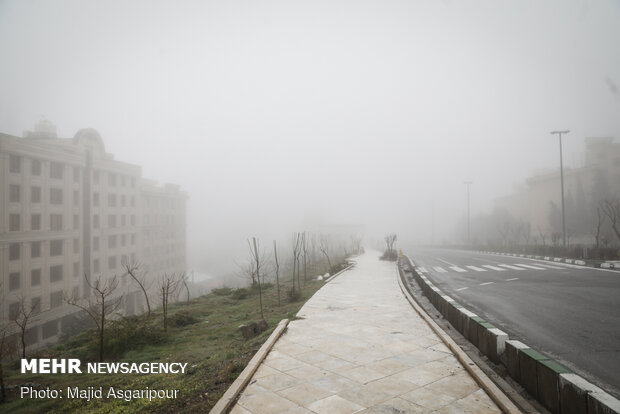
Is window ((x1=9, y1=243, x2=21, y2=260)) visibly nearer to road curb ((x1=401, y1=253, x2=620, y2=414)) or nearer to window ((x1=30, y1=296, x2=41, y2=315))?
window ((x1=30, y1=296, x2=41, y2=315))

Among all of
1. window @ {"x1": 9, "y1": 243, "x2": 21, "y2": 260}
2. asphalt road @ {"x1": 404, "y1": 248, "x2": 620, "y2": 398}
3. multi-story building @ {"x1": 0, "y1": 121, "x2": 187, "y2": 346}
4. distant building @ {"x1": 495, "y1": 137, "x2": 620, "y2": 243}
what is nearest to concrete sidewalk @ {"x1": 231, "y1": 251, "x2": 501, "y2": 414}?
asphalt road @ {"x1": 404, "y1": 248, "x2": 620, "y2": 398}

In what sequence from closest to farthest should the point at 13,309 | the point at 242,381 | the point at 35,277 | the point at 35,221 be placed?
1. the point at 242,381
2. the point at 13,309
3. the point at 35,277
4. the point at 35,221

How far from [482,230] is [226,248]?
8134 cm

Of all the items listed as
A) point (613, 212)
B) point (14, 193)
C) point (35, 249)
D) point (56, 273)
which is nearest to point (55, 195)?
point (14, 193)

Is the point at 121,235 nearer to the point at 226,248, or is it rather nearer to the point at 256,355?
the point at 256,355

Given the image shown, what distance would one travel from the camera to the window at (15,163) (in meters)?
33.2

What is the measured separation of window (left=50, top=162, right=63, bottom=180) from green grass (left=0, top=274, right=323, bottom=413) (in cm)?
3431

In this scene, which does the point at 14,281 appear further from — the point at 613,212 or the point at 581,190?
the point at 581,190

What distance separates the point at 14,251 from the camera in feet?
108

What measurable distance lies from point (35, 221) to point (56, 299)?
8.46m

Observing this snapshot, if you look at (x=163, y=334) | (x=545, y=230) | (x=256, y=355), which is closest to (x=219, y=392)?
(x=256, y=355)

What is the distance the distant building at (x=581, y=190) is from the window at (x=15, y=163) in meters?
63.7

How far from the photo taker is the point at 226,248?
123 m

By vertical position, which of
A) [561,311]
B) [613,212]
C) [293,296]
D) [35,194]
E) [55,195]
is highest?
[55,195]
